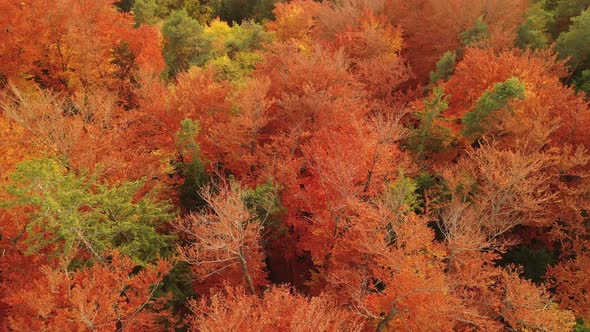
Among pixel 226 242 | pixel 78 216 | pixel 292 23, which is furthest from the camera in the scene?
pixel 292 23

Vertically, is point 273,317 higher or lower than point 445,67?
lower

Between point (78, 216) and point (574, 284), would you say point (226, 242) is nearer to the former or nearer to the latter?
point (78, 216)

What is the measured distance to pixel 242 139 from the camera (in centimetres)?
2445

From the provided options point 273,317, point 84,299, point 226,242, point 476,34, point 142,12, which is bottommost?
point 273,317

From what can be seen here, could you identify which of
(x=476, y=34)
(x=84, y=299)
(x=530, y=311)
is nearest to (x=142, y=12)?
(x=476, y=34)

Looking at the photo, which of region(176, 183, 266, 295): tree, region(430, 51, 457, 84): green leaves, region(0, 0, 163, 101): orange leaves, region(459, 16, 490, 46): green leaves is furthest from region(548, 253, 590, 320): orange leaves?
region(0, 0, 163, 101): orange leaves

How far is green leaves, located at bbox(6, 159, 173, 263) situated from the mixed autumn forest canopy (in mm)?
106

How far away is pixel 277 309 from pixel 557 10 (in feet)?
106

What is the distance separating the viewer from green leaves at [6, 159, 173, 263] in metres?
14.3

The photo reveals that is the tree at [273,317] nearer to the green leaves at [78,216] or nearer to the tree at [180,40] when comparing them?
the green leaves at [78,216]

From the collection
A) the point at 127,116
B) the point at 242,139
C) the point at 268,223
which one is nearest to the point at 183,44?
the point at 127,116

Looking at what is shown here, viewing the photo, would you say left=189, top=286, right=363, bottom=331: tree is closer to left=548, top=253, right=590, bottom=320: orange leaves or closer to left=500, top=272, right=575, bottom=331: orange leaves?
left=500, top=272, right=575, bottom=331: orange leaves

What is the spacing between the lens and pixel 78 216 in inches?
591

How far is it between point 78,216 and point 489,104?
21.8 meters
